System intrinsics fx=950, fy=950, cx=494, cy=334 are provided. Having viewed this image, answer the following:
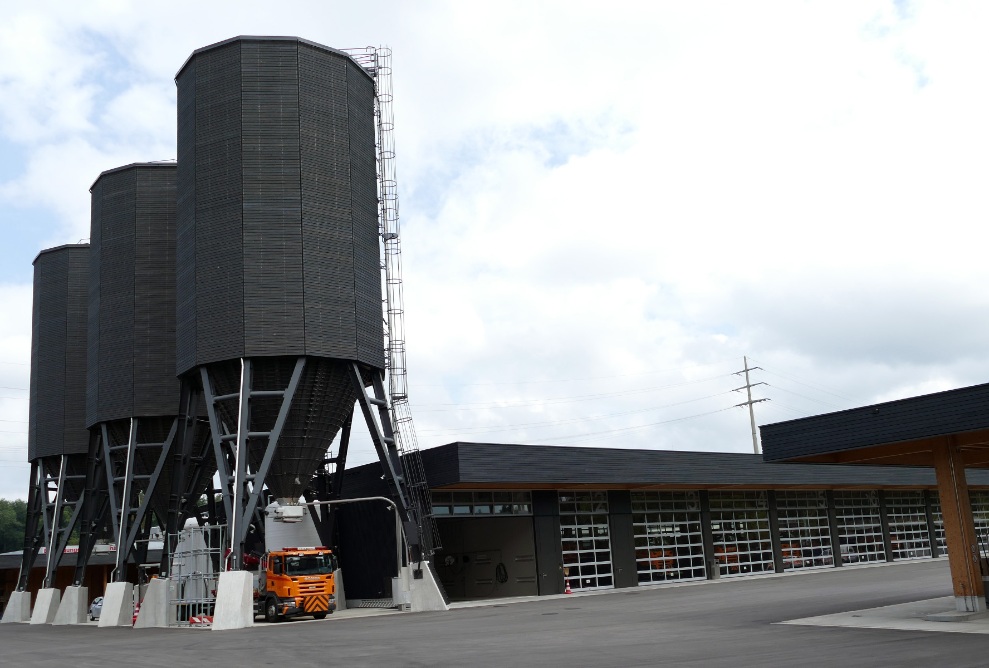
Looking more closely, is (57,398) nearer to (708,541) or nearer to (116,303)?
(116,303)

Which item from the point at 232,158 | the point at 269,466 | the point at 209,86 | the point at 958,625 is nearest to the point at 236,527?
the point at 269,466

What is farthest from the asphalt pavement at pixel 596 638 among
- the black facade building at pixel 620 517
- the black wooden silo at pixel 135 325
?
the black wooden silo at pixel 135 325

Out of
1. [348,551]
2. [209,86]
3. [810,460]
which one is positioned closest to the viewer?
[810,460]

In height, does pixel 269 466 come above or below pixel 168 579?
above

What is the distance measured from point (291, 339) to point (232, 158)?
23.6 ft

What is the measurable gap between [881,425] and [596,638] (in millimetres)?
7867

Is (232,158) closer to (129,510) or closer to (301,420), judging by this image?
(301,420)

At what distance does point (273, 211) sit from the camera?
3438 centimetres

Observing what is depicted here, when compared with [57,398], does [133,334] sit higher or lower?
higher

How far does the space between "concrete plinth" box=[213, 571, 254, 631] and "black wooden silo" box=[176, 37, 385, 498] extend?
6.03 meters

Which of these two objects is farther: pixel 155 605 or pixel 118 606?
pixel 118 606

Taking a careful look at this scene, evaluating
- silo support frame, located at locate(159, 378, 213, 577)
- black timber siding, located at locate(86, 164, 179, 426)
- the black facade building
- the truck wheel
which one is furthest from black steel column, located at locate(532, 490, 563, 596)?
black timber siding, located at locate(86, 164, 179, 426)

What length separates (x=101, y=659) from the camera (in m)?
19.9

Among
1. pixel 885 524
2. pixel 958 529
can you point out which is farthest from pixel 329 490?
pixel 885 524
